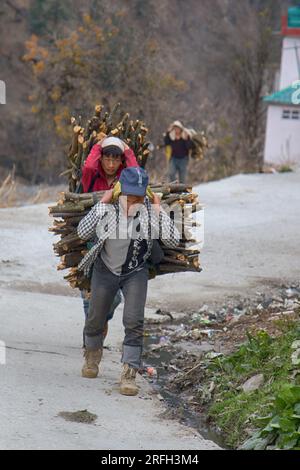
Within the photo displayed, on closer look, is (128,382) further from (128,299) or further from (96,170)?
(96,170)

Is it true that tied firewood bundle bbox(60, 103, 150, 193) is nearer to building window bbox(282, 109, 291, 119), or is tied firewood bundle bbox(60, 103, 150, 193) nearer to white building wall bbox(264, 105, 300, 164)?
white building wall bbox(264, 105, 300, 164)

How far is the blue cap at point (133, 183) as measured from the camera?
6953mm

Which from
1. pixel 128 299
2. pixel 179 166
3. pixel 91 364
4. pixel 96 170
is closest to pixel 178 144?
pixel 179 166

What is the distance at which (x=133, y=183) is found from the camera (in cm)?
696

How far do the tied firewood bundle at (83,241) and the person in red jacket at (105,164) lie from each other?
0.22 meters

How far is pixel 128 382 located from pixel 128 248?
963 millimetres

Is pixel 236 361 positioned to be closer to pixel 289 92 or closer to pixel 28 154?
pixel 289 92

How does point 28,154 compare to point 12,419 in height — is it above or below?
below

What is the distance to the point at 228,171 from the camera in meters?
29.3

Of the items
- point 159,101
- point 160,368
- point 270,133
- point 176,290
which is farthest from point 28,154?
point 160,368

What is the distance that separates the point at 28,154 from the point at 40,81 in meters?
16.5

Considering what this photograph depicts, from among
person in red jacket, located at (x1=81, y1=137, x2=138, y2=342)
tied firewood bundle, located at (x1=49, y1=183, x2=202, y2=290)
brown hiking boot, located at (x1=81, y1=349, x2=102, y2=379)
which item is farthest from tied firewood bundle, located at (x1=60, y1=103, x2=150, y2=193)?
brown hiking boot, located at (x1=81, y1=349, x2=102, y2=379)

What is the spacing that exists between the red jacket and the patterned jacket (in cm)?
62

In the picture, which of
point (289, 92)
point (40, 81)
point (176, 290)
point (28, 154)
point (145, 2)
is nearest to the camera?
point (176, 290)
